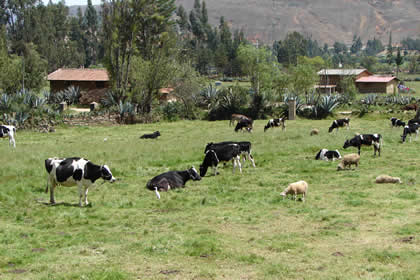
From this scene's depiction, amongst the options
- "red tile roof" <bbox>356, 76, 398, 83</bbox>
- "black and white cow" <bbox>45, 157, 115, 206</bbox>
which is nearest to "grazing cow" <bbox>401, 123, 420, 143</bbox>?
"black and white cow" <bbox>45, 157, 115, 206</bbox>

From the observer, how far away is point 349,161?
1839cm

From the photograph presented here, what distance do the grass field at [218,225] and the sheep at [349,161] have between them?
38 cm

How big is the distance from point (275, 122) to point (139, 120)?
13226mm

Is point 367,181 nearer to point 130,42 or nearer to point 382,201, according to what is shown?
point 382,201

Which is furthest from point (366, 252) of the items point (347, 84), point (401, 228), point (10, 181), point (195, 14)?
point (195, 14)

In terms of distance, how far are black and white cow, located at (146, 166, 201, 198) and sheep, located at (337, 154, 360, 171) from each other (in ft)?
17.7

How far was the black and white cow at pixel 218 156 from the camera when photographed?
58.9ft

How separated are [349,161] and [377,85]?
6628 centimetres

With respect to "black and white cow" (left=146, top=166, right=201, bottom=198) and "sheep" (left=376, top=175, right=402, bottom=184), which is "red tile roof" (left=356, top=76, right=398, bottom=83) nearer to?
"sheep" (left=376, top=175, right=402, bottom=184)

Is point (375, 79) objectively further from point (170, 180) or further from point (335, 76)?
point (170, 180)

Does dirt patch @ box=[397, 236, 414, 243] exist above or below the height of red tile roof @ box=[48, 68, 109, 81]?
below

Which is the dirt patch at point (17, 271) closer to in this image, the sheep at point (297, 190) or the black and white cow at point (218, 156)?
the sheep at point (297, 190)

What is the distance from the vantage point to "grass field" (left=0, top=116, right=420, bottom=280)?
8.74 metres

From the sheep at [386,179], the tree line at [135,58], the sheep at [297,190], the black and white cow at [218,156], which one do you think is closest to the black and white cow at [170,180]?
the black and white cow at [218,156]
